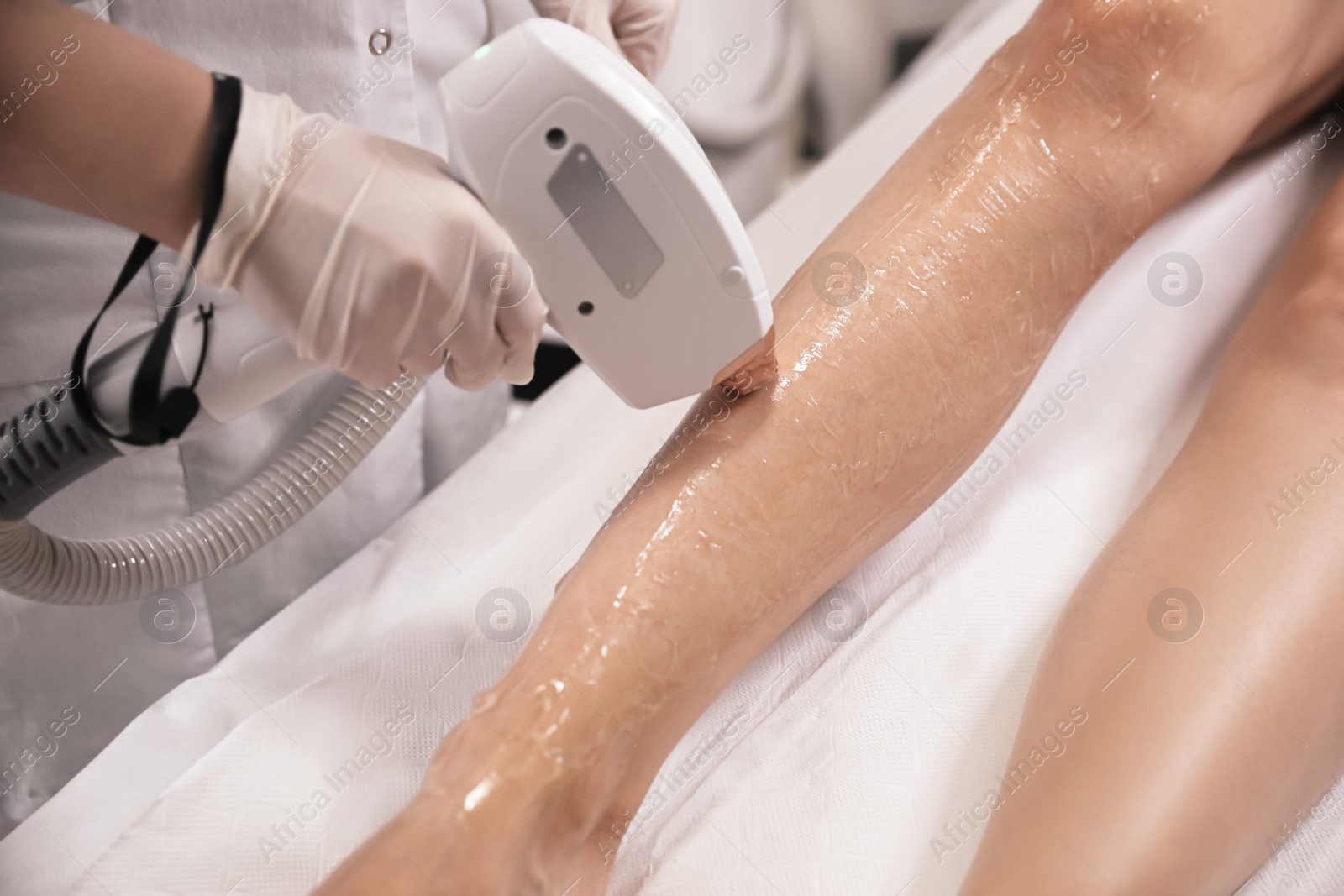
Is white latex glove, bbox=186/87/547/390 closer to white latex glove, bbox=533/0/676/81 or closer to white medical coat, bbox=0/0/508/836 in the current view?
white medical coat, bbox=0/0/508/836

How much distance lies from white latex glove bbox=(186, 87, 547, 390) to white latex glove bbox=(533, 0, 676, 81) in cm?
42

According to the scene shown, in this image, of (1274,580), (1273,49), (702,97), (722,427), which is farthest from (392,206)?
(702,97)

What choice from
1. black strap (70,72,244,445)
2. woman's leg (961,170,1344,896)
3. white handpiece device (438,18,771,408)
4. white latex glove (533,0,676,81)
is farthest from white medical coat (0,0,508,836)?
woman's leg (961,170,1344,896)

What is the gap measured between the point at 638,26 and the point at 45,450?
0.71m

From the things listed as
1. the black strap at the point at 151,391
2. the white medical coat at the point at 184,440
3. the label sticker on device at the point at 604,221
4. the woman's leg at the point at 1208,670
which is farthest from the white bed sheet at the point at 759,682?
the label sticker on device at the point at 604,221

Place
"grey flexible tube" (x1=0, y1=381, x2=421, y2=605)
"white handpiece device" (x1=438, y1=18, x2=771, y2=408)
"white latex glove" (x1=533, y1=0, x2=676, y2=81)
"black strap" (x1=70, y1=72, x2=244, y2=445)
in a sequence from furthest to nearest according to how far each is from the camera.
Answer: "white latex glove" (x1=533, y1=0, x2=676, y2=81), "grey flexible tube" (x1=0, y1=381, x2=421, y2=605), "black strap" (x1=70, y1=72, x2=244, y2=445), "white handpiece device" (x1=438, y1=18, x2=771, y2=408)

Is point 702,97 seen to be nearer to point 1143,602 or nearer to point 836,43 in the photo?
point 836,43

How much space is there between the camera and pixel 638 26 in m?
1.02

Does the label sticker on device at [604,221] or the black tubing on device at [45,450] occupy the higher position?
the label sticker on device at [604,221]

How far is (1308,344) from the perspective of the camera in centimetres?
81

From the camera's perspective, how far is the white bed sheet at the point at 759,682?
0.72 m

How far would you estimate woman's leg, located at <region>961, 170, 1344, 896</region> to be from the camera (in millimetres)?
632

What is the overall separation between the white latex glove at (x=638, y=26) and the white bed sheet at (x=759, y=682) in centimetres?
40

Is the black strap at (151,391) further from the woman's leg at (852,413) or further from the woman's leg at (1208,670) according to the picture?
the woman's leg at (1208,670)
